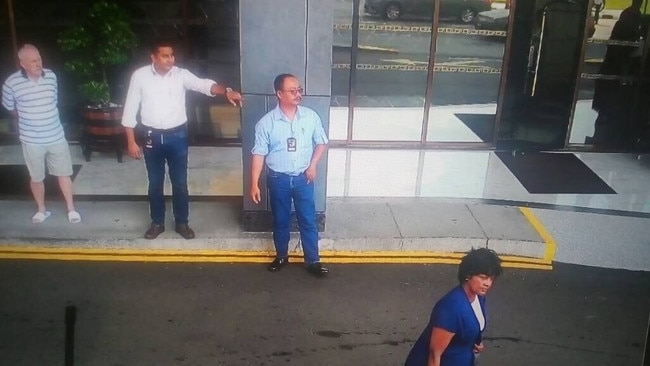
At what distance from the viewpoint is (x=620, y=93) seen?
9695 mm

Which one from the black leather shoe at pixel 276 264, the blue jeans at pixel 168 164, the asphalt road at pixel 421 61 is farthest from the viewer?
the asphalt road at pixel 421 61

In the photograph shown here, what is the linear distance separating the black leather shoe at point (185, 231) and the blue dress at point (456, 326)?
10.1ft

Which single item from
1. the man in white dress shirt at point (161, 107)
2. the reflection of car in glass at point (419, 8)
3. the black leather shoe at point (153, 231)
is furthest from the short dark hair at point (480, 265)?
the reflection of car in glass at point (419, 8)

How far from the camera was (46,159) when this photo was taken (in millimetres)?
6309

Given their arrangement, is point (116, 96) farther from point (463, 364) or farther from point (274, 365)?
point (463, 364)

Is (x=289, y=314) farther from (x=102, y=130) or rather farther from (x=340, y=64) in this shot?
(x=340, y=64)

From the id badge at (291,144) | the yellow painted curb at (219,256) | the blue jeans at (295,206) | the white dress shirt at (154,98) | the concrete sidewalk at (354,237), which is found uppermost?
the white dress shirt at (154,98)

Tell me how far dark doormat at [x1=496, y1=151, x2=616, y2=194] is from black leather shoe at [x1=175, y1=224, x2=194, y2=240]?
4.14m

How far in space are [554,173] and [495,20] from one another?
8.22ft

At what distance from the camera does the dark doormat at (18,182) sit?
7.16 metres

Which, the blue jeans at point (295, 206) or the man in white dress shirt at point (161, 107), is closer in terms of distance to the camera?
the blue jeans at point (295, 206)

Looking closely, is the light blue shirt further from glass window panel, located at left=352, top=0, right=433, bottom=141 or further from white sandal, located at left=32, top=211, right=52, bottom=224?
glass window panel, located at left=352, top=0, right=433, bottom=141

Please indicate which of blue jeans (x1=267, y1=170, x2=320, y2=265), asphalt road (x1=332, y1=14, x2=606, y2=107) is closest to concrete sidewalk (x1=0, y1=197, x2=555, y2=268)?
Result: blue jeans (x1=267, y1=170, x2=320, y2=265)

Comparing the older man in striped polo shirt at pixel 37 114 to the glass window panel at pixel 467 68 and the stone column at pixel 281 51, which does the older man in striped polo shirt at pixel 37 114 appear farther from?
the glass window panel at pixel 467 68
